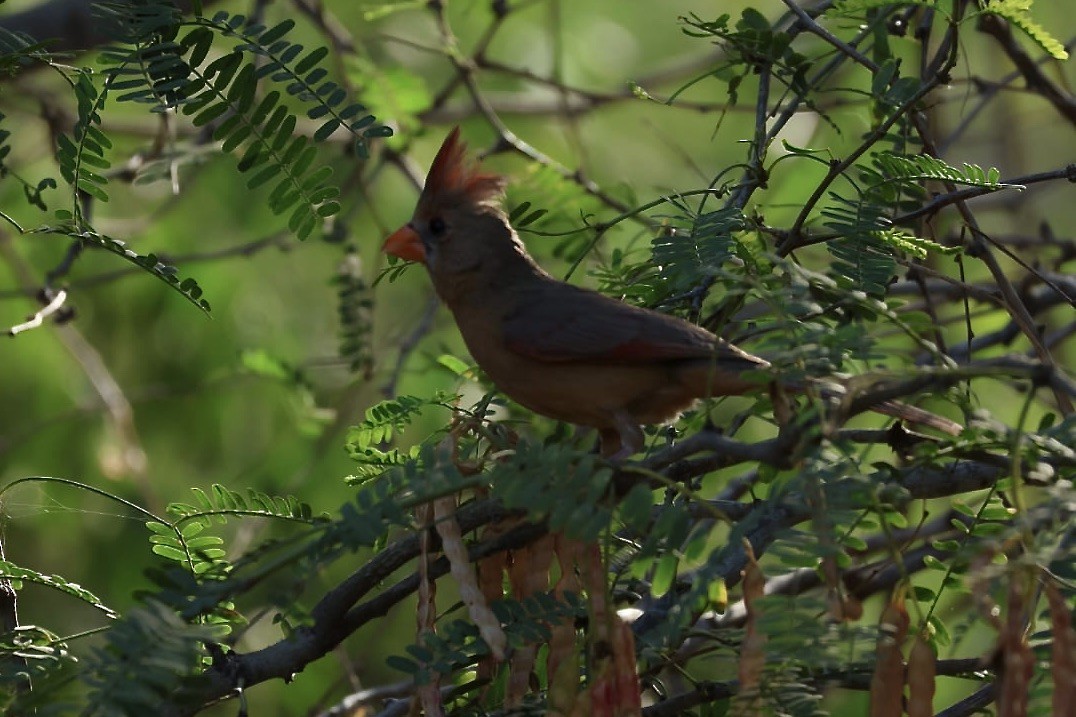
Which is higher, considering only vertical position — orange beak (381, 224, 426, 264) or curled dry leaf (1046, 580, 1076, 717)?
orange beak (381, 224, 426, 264)

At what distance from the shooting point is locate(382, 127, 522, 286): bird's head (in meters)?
3.38

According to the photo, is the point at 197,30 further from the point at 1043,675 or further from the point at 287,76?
the point at 1043,675

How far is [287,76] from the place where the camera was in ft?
8.44

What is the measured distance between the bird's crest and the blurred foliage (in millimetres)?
97

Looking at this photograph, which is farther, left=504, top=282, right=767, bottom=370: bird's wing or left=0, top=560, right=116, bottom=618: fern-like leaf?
left=504, top=282, right=767, bottom=370: bird's wing

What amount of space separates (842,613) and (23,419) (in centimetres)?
430

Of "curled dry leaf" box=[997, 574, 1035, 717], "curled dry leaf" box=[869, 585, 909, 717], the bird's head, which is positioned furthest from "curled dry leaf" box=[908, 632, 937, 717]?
the bird's head

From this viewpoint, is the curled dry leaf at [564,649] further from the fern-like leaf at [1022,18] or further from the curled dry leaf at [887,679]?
the fern-like leaf at [1022,18]

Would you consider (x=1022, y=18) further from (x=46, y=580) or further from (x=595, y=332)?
Answer: (x=46, y=580)

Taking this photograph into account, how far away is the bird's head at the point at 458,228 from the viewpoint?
11.1 feet

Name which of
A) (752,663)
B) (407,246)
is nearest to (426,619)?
(752,663)

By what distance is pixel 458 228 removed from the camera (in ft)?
11.3

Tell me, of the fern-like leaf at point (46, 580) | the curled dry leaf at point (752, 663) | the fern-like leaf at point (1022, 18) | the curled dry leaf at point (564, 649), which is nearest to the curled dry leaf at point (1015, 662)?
the curled dry leaf at point (752, 663)

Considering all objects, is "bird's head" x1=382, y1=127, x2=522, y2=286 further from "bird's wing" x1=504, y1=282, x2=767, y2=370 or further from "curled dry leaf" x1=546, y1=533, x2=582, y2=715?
"curled dry leaf" x1=546, y1=533, x2=582, y2=715
